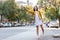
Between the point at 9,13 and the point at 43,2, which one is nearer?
the point at 43,2

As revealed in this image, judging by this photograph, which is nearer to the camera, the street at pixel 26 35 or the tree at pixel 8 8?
the street at pixel 26 35

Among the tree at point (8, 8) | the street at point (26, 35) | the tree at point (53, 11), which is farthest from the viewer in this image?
the tree at point (8, 8)

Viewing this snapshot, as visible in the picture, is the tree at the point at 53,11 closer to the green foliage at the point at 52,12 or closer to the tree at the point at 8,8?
the green foliage at the point at 52,12

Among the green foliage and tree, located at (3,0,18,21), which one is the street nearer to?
the green foliage

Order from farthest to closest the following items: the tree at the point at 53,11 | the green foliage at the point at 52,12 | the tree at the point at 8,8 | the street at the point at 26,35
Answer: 1. the tree at the point at 8,8
2. the green foliage at the point at 52,12
3. the tree at the point at 53,11
4. the street at the point at 26,35

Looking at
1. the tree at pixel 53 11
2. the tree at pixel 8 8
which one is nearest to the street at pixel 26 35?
the tree at pixel 53 11

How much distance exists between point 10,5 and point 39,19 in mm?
64301

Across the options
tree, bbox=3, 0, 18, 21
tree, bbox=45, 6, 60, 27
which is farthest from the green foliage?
tree, bbox=3, 0, 18, 21

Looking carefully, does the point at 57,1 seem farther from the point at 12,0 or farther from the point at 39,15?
the point at 12,0

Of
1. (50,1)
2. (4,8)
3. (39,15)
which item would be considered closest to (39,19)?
(39,15)

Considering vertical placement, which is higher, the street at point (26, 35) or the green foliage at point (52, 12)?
the green foliage at point (52, 12)

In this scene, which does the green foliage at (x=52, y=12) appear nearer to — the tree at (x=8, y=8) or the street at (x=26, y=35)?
the street at (x=26, y=35)

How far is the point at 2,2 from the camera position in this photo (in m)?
72.2

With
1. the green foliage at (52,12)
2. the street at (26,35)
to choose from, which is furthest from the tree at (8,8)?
the street at (26,35)
